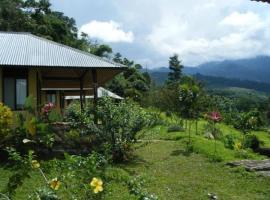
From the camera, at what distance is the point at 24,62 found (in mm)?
15062

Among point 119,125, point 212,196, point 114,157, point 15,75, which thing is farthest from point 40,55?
point 212,196

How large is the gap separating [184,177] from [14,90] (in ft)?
26.3

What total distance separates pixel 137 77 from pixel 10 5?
16759 millimetres

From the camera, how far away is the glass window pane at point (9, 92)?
16.4 metres

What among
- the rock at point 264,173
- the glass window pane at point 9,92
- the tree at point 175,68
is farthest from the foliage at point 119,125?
the tree at point 175,68

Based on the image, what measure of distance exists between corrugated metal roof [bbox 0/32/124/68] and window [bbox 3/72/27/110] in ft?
2.99

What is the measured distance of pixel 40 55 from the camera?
16.2m

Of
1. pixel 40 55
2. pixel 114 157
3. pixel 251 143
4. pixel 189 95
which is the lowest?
pixel 251 143

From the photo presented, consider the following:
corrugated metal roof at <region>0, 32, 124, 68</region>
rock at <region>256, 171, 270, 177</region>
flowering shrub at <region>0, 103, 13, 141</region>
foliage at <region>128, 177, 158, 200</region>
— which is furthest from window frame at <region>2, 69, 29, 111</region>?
foliage at <region>128, 177, 158, 200</region>

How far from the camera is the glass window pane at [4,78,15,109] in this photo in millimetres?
16403

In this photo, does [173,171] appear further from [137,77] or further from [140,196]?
[137,77]

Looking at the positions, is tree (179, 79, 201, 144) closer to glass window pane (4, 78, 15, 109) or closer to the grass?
the grass

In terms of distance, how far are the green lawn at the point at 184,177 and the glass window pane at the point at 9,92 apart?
15.5 ft

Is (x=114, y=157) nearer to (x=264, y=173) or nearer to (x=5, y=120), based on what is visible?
(x=5, y=120)
